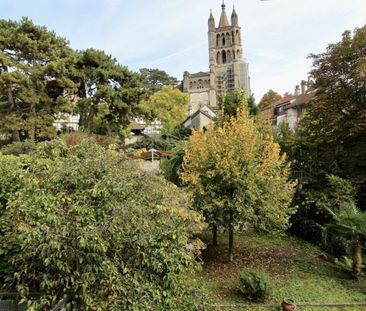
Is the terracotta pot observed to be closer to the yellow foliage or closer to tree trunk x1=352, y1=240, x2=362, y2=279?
the yellow foliage

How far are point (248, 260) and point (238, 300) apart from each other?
2972mm

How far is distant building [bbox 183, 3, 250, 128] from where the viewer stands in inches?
3086

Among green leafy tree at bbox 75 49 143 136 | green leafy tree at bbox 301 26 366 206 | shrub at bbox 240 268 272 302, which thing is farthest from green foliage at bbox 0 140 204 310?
green leafy tree at bbox 75 49 143 136

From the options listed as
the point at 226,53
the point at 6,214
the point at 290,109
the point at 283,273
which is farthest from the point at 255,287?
the point at 226,53

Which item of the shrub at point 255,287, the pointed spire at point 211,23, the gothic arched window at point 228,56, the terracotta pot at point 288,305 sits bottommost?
the terracotta pot at point 288,305

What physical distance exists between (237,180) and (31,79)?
1796cm

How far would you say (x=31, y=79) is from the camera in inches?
856

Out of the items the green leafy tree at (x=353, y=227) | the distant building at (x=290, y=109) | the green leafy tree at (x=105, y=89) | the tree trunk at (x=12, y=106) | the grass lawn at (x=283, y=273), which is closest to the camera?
the grass lawn at (x=283, y=273)

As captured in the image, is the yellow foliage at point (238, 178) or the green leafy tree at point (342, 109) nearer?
the yellow foliage at point (238, 178)

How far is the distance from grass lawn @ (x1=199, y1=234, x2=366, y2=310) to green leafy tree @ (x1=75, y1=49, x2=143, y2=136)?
1559 centimetres

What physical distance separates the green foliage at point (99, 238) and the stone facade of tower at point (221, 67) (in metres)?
71.5

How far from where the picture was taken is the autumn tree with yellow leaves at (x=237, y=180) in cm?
973

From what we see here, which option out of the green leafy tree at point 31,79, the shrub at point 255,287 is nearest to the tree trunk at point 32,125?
the green leafy tree at point 31,79

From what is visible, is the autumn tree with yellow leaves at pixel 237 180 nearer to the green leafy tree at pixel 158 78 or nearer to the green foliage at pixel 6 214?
the green foliage at pixel 6 214
